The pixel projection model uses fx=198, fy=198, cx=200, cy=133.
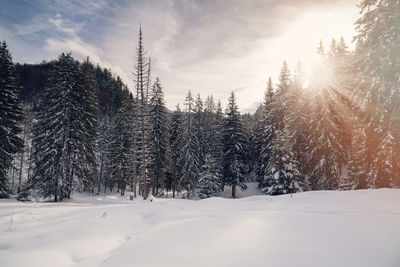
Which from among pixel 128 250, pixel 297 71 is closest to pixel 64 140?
pixel 128 250

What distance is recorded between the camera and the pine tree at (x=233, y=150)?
98.2ft

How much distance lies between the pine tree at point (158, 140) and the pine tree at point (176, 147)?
12.4 ft

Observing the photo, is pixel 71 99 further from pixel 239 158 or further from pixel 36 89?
pixel 36 89

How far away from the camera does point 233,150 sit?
30.5 m

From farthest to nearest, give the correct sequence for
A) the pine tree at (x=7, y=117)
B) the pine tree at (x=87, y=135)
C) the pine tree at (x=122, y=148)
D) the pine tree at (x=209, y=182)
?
the pine tree at (x=122, y=148)
the pine tree at (x=209, y=182)
the pine tree at (x=87, y=135)
the pine tree at (x=7, y=117)

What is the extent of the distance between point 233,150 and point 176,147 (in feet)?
32.6

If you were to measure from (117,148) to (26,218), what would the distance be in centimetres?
2825

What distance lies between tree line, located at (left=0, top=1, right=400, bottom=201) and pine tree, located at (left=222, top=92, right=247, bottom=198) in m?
0.16

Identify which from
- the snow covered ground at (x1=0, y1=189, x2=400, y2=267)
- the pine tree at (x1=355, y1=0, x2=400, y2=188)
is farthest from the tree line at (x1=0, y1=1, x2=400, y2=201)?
the snow covered ground at (x1=0, y1=189, x2=400, y2=267)

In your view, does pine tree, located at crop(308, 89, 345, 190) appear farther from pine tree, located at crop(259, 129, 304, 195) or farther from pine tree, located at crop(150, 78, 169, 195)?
pine tree, located at crop(150, 78, 169, 195)

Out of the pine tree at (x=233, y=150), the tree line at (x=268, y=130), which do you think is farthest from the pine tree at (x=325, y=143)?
the pine tree at (x=233, y=150)

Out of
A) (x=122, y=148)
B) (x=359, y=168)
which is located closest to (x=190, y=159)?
(x=122, y=148)

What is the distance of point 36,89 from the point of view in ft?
314

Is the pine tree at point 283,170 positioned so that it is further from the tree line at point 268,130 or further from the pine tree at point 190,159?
the pine tree at point 190,159
